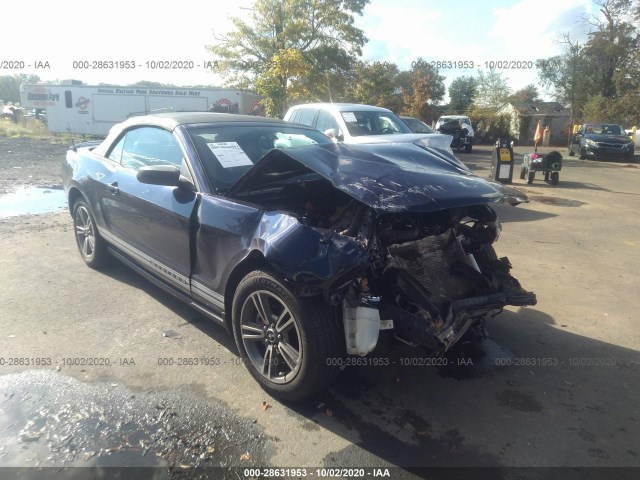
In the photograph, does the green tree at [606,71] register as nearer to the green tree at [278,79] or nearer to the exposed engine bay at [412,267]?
the green tree at [278,79]

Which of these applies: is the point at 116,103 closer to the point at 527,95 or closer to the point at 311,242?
the point at 311,242

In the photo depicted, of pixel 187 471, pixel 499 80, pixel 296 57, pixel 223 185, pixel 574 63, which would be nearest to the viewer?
pixel 187 471

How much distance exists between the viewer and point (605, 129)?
22.7 metres

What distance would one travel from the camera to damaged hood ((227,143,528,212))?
9.53 feet

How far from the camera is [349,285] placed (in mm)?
2844

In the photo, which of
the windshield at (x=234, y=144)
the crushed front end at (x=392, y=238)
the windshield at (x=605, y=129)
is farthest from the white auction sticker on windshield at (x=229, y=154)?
the windshield at (x=605, y=129)

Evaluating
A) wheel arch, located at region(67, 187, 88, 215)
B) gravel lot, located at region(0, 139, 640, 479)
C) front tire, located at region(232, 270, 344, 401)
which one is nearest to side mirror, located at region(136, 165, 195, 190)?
front tire, located at region(232, 270, 344, 401)

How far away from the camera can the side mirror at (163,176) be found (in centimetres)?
354

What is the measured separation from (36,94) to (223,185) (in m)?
27.9

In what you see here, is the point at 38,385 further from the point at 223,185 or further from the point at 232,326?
the point at 223,185

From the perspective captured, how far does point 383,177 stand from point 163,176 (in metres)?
1.61

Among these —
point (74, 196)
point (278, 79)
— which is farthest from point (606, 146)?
point (74, 196)

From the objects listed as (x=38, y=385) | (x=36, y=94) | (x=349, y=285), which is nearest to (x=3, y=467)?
(x=38, y=385)

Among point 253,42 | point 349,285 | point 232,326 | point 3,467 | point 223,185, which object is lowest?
point 3,467
